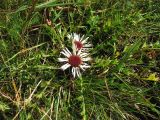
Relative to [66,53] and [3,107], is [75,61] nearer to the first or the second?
[66,53]

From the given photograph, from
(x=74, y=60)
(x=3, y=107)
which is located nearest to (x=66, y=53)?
(x=74, y=60)

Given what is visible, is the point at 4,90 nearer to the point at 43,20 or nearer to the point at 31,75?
the point at 31,75

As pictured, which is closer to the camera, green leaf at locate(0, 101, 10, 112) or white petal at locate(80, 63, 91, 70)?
green leaf at locate(0, 101, 10, 112)

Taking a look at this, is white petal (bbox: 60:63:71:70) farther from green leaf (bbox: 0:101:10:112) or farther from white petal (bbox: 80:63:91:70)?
green leaf (bbox: 0:101:10:112)

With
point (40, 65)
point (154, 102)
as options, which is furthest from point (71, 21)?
point (154, 102)

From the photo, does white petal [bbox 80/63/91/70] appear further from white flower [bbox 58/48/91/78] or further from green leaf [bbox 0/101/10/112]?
green leaf [bbox 0/101/10/112]

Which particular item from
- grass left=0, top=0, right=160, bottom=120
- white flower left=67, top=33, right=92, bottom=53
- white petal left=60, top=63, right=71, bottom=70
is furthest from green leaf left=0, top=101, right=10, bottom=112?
white flower left=67, top=33, right=92, bottom=53

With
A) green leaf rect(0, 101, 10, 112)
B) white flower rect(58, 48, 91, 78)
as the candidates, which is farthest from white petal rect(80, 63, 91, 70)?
green leaf rect(0, 101, 10, 112)

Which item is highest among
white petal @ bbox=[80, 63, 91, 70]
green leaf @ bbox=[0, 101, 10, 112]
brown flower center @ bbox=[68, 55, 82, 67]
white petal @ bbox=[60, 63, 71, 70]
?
brown flower center @ bbox=[68, 55, 82, 67]

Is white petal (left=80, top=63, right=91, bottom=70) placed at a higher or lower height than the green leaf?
higher

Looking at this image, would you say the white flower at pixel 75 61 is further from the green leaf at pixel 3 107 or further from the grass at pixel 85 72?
the green leaf at pixel 3 107
